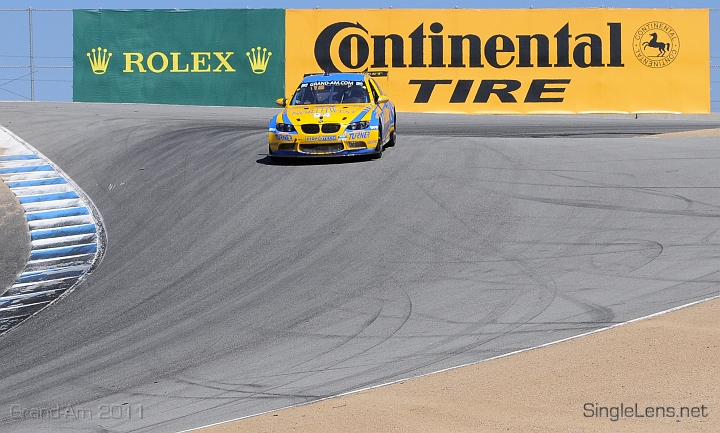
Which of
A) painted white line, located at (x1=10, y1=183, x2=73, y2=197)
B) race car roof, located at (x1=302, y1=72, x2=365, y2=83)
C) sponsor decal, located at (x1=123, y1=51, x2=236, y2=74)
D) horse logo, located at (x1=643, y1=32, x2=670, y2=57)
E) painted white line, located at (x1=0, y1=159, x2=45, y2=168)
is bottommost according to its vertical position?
painted white line, located at (x1=10, y1=183, x2=73, y2=197)

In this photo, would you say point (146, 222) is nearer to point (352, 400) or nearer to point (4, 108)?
point (352, 400)

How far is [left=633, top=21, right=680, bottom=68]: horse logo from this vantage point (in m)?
28.3

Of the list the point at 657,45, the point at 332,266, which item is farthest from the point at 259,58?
the point at 332,266

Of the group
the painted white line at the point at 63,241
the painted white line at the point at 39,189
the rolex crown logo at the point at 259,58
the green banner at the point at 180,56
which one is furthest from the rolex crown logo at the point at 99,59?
the painted white line at the point at 63,241

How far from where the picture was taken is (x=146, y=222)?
1484 centimetres

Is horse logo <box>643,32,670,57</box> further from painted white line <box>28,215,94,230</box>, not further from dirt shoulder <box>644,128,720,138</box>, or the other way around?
painted white line <box>28,215,94,230</box>

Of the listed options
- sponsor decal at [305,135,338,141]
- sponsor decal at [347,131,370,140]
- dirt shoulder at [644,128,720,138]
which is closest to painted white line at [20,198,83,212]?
sponsor decal at [305,135,338,141]

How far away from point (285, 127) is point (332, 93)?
139 cm

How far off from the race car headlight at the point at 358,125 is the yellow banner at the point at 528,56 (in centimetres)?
1164

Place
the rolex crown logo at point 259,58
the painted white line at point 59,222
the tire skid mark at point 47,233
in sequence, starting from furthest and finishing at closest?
the rolex crown logo at point 259,58
the painted white line at point 59,222
the tire skid mark at point 47,233

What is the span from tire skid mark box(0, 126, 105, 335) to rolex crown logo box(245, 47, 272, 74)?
10.6 meters

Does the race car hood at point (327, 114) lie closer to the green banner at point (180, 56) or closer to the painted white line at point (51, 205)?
the painted white line at point (51, 205)

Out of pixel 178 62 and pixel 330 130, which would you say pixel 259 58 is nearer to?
pixel 178 62

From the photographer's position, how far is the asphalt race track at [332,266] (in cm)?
909
